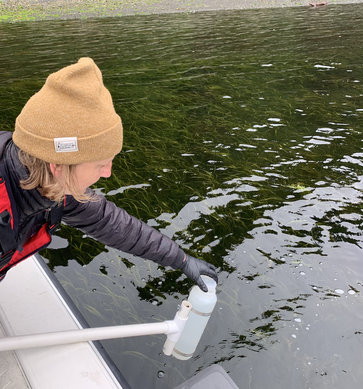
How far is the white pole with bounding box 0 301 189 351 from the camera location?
2.14 meters

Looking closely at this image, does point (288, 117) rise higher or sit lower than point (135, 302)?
higher

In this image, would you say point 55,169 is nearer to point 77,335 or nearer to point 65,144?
point 65,144

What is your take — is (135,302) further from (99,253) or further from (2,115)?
(2,115)

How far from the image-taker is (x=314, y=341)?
10.2 ft

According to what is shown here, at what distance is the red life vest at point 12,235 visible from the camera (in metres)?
1.75

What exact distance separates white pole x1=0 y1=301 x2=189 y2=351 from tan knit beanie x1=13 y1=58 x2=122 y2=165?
120 cm

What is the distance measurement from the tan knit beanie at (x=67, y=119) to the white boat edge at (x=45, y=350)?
1308 millimetres

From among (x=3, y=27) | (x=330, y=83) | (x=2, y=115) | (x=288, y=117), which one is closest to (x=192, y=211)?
(x=288, y=117)

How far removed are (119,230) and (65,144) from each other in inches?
38.0

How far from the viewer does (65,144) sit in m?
1.65

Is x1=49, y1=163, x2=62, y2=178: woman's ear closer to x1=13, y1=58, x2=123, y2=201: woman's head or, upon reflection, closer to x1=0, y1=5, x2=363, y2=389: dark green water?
x1=13, y1=58, x2=123, y2=201: woman's head

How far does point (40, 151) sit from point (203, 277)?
1.72 meters

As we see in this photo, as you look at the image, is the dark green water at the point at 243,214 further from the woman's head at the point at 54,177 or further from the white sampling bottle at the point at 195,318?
the woman's head at the point at 54,177

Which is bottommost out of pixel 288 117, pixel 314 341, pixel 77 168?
pixel 314 341
